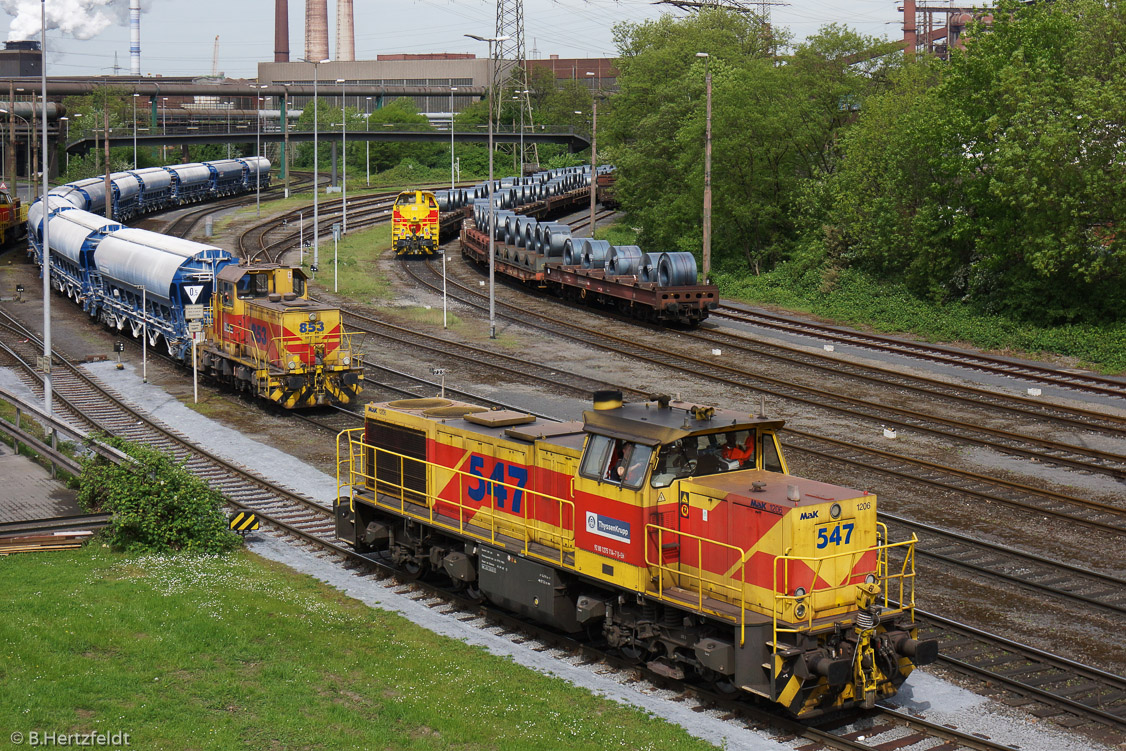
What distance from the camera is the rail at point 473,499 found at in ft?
45.7

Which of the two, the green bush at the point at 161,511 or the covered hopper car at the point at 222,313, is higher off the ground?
the covered hopper car at the point at 222,313

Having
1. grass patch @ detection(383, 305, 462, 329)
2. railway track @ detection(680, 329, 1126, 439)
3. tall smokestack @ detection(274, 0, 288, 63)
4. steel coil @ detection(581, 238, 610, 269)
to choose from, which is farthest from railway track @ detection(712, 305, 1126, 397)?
tall smokestack @ detection(274, 0, 288, 63)

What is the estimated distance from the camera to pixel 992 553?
1833 centimetres

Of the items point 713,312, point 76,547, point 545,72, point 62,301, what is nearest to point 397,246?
point 62,301

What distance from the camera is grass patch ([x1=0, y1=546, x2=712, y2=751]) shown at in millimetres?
10984

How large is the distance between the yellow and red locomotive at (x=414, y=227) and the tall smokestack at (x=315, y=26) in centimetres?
13117

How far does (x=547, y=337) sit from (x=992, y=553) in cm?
2226

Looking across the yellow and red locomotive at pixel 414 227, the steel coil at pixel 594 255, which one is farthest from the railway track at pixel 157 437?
the yellow and red locomotive at pixel 414 227

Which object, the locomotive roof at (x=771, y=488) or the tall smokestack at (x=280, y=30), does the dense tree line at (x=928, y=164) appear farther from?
the tall smokestack at (x=280, y=30)

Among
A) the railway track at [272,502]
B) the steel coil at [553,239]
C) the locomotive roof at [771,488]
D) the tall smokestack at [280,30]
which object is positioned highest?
the tall smokestack at [280,30]

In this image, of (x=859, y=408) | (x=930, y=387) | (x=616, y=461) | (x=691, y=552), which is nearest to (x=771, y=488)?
(x=691, y=552)

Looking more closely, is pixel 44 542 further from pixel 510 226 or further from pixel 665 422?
pixel 510 226

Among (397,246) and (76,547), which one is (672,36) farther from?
(76,547)

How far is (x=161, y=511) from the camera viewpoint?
17.7 m
